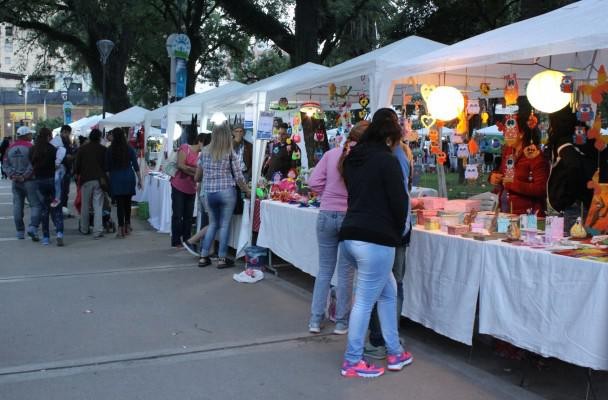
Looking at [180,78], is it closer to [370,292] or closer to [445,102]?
[445,102]

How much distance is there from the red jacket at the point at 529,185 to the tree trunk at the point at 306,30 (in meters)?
8.90

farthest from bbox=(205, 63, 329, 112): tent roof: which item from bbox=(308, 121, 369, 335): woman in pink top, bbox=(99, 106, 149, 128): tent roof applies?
bbox=(99, 106, 149, 128): tent roof

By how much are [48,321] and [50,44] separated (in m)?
23.1

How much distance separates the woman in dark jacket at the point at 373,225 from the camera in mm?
3990

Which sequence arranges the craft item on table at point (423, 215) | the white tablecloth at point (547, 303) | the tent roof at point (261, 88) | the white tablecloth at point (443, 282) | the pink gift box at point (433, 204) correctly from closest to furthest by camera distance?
1. the white tablecloth at point (547, 303)
2. the white tablecloth at point (443, 282)
3. the craft item on table at point (423, 215)
4. the pink gift box at point (433, 204)
5. the tent roof at point (261, 88)

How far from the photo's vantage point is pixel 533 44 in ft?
14.2

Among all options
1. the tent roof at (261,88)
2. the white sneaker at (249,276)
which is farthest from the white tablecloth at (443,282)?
the tent roof at (261,88)

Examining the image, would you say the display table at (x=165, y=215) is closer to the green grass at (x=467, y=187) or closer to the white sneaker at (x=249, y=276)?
the white sneaker at (x=249, y=276)

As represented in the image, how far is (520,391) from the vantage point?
13.3 feet

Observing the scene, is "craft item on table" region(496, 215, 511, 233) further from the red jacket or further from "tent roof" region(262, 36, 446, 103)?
"tent roof" region(262, 36, 446, 103)

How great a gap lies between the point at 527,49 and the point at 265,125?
4.03m

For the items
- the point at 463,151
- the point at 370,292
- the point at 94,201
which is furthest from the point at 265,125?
the point at 370,292

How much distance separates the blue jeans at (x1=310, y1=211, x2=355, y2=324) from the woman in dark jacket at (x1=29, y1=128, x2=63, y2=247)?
5.81 meters

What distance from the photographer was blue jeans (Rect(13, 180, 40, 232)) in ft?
31.2
